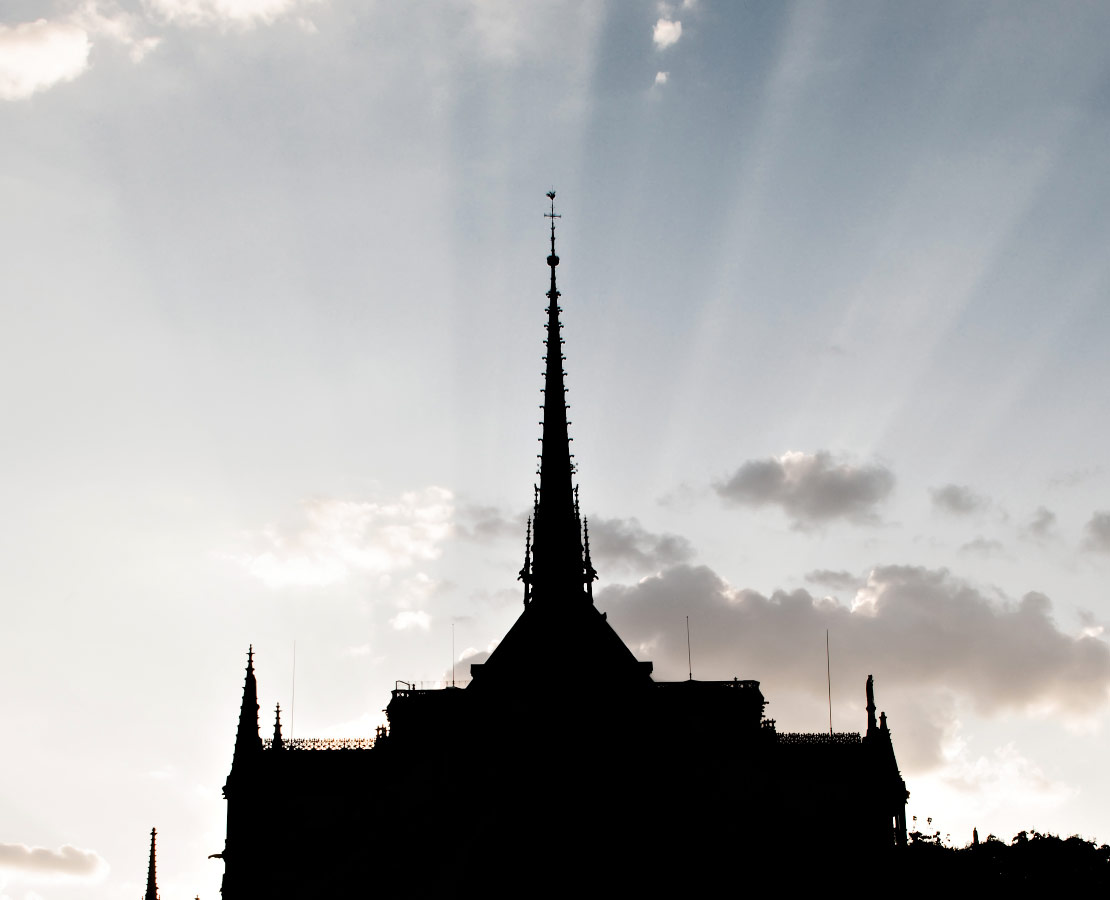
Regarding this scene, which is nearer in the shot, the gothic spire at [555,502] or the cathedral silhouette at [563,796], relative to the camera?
the cathedral silhouette at [563,796]

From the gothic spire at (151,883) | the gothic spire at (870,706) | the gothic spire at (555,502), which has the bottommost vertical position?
the gothic spire at (151,883)

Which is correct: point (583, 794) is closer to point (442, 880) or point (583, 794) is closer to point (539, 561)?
point (442, 880)

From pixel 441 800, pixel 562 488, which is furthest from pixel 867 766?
pixel 562 488

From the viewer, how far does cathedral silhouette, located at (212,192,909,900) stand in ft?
294

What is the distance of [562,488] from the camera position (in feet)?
374

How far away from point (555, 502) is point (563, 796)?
2447 centimetres

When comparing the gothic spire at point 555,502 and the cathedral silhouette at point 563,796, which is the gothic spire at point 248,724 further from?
the gothic spire at point 555,502

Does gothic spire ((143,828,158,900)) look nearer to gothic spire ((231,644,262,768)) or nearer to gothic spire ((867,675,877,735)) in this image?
gothic spire ((231,644,262,768))

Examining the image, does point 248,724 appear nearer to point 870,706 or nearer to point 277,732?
point 277,732

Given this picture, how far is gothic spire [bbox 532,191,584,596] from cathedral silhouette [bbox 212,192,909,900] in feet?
34.5

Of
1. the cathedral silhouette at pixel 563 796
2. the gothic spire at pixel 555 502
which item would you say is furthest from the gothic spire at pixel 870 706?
the gothic spire at pixel 555 502

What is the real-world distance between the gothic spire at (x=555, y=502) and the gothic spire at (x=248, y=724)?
68.5 feet

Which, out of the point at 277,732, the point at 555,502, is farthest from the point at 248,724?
the point at 555,502

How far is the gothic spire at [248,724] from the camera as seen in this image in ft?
302
